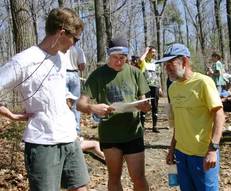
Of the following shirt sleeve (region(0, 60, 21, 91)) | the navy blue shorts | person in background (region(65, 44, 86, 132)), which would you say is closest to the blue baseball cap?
the navy blue shorts

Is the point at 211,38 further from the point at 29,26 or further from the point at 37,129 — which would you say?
the point at 37,129

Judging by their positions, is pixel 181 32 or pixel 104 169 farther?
pixel 181 32

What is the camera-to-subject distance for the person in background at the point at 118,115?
4266 millimetres

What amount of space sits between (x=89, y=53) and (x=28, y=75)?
26266 millimetres

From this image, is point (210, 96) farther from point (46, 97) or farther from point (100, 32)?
point (100, 32)

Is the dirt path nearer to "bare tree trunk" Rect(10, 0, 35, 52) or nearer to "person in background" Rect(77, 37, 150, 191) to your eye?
"person in background" Rect(77, 37, 150, 191)

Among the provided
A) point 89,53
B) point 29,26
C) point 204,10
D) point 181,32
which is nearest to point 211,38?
point 204,10

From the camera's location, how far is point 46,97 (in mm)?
3240

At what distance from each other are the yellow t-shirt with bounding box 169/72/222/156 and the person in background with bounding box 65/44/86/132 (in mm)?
2915

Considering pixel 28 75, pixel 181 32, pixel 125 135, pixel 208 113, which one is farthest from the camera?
pixel 181 32

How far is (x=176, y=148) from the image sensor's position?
3850mm

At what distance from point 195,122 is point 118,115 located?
91 centimetres

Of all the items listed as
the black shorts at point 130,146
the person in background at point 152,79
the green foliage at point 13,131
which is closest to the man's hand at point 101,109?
the black shorts at point 130,146

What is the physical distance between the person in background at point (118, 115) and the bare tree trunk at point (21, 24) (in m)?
3.56
